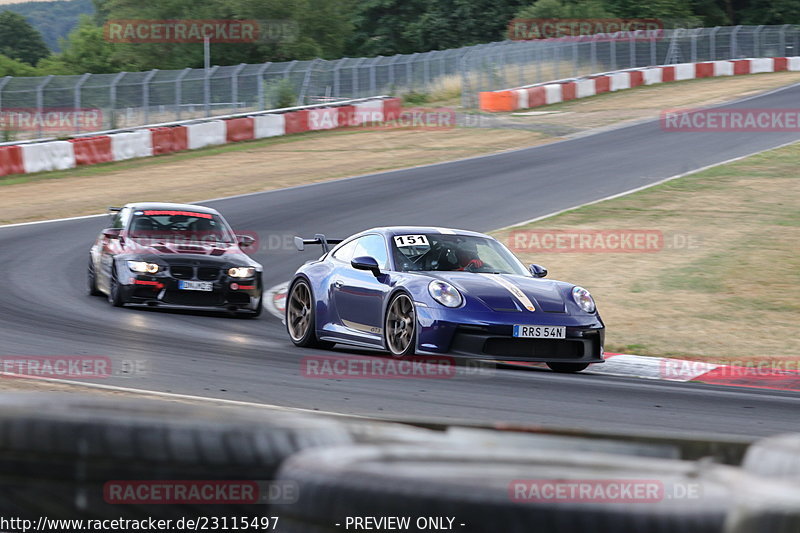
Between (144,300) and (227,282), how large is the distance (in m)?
1.01

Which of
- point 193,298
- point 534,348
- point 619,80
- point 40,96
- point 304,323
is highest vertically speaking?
point 40,96

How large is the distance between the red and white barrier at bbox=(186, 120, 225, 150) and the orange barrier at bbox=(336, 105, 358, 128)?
15.4ft

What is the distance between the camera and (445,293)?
992 cm

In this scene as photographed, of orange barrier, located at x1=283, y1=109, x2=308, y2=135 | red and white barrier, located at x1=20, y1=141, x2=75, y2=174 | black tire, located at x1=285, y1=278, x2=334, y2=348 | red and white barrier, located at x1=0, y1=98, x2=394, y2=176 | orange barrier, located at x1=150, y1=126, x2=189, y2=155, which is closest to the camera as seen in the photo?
black tire, located at x1=285, y1=278, x2=334, y2=348

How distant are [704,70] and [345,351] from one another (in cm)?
3963

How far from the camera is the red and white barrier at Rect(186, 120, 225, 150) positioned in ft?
102

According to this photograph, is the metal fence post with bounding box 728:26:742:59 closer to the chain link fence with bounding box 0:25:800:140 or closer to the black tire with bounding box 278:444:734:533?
the chain link fence with bounding box 0:25:800:140

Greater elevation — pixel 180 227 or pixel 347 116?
pixel 347 116

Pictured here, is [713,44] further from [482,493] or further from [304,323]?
[482,493]

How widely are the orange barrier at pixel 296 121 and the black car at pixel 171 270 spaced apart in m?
19.6

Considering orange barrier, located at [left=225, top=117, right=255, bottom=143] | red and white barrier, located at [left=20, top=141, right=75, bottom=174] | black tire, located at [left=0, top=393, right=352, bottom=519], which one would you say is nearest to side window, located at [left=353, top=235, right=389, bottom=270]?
black tire, located at [left=0, top=393, right=352, bottom=519]

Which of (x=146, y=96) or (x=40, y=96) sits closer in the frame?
(x=40, y=96)

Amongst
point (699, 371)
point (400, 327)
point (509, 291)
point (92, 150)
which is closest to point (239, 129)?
point (92, 150)

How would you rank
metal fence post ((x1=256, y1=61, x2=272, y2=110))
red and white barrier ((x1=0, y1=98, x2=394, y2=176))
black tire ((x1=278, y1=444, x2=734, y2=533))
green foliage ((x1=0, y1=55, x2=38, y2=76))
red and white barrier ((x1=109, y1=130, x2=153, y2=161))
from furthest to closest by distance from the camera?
green foliage ((x1=0, y1=55, x2=38, y2=76)) < metal fence post ((x1=256, y1=61, x2=272, y2=110)) < red and white barrier ((x1=109, y1=130, x2=153, y2=161)) < red and white barrier ((x1=0, y1=98, x2=394, y2=176)) < black tire ((x1=278, y1=444, x2=734, y2=533))
